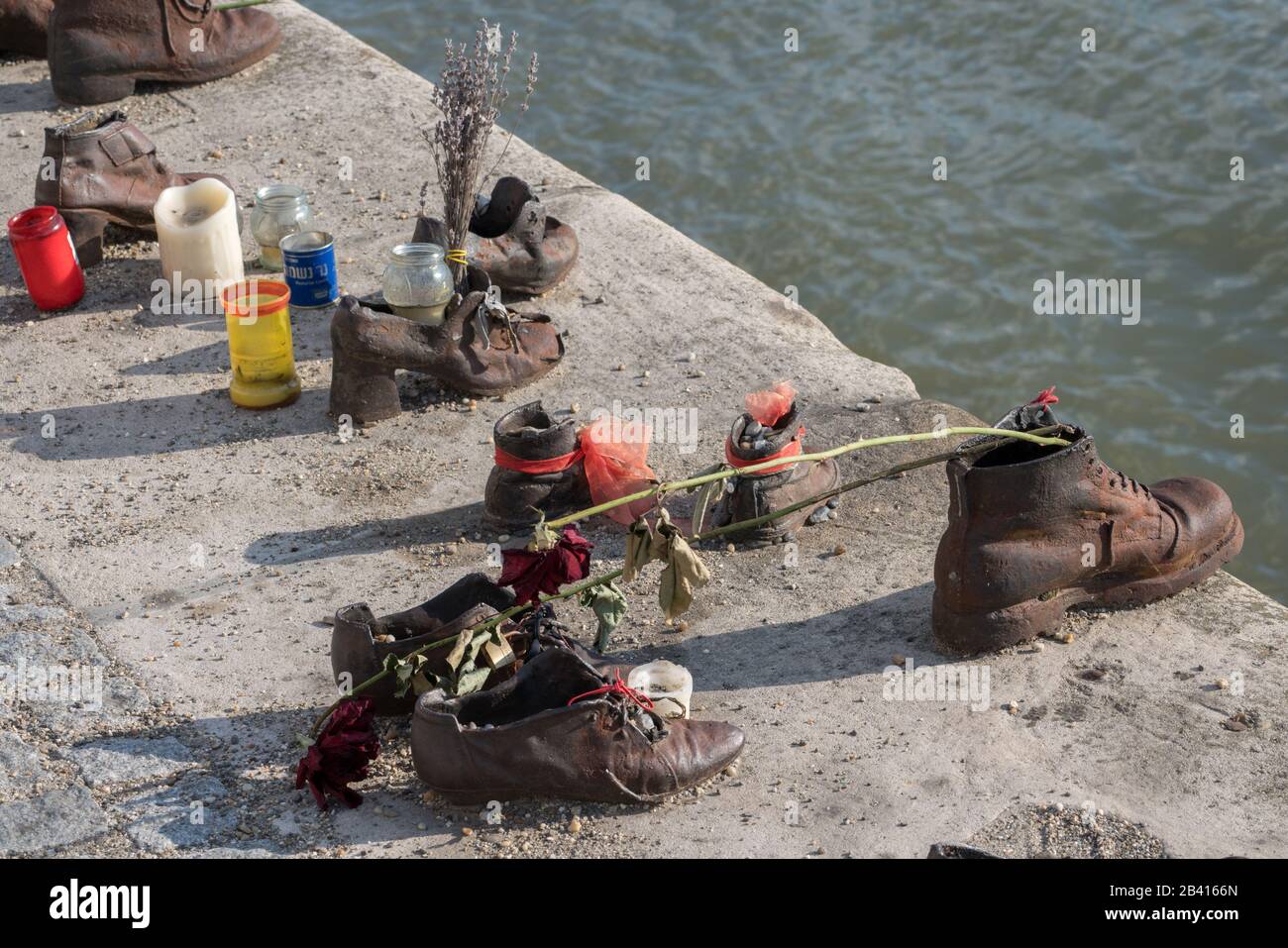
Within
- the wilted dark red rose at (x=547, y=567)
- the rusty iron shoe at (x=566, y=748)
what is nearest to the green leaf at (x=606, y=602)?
the wilted dark red rose at (x=547, y=567)

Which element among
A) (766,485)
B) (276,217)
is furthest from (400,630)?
(276,217)

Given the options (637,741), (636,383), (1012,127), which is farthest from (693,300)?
(1012,127)

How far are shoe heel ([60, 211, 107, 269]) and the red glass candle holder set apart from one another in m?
0.12

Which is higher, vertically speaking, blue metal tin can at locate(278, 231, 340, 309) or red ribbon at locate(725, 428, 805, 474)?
blue metal tin can at locate(278, 231, 340, 309)

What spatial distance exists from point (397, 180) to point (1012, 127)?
3895 millimetres

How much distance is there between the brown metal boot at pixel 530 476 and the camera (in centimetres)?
442

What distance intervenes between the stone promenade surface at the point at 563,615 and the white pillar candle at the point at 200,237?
0.19 meters

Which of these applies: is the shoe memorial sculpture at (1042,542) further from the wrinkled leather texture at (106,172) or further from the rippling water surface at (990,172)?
the wrinkled leather texture at (106,172)

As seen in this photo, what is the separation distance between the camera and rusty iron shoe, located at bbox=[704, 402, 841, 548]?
434 cm

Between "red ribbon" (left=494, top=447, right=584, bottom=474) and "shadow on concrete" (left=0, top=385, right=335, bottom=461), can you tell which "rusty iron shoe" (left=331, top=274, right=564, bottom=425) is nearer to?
"shadow on concrete" (left=0, top=385, right=335, bottom=461)

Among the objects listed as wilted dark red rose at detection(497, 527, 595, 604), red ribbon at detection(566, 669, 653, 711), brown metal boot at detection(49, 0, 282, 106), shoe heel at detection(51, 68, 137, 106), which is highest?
brown metal boot at detection(49, 0, 282, 106)

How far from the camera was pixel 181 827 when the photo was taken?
131 inches

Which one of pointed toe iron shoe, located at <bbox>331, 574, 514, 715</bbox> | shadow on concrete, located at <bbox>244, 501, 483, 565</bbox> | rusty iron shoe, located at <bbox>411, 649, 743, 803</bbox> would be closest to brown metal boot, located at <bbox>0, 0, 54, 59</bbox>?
shadow on concrete, located at <bbox>244, 501, 483, 565</bbox>

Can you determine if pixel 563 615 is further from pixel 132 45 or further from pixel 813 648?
pixel 132 45
